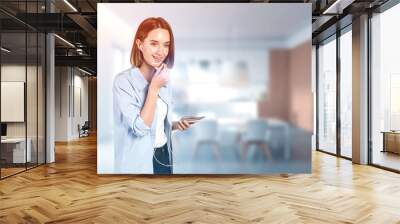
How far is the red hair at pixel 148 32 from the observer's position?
6195mm

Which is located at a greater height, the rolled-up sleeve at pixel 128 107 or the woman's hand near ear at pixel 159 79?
the woman's hand near ear at pixel 159 79

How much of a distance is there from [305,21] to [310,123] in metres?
1.69

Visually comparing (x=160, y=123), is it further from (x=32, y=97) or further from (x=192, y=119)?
(x=32, y=97)

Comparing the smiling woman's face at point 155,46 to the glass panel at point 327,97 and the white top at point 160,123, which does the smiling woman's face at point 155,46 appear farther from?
the glass panel at point 327,97

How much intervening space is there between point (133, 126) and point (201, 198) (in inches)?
77.8

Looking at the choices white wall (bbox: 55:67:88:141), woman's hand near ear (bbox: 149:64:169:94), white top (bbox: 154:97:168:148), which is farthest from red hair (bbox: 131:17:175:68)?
white wall (bbox: 55:67:88:141)

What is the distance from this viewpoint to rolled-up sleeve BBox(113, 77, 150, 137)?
6148mm

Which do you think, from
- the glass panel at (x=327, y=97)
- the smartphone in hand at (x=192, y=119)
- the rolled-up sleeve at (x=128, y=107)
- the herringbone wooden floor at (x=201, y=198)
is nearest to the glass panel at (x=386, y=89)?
the herringbone wooden floor at (x=201, y=198)

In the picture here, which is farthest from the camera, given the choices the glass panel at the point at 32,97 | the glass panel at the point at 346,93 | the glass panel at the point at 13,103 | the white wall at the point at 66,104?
the white wall at the point at 66,104

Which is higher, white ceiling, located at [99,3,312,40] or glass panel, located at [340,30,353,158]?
white ceiling, located at [99,3,312,40]

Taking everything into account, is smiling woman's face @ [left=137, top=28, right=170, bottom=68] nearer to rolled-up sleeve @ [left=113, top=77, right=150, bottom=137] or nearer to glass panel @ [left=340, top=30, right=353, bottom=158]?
rolled-up sleeve @ [left=113, top=77, right=150, bottom=137]

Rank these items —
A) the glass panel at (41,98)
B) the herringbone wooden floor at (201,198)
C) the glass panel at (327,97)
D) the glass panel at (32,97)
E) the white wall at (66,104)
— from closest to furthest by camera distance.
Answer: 1. the herringbone wooden floor at (201,198)
2. the glass panel at (32,97)
3. the glass panel at (41,98)
4. the glass panel at (327,97)
5. the white wall at (66,104)

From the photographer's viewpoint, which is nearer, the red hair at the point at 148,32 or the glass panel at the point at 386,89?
the red hair at the point at 148,32

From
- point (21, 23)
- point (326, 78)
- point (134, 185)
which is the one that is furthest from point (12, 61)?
point (326, 78)
